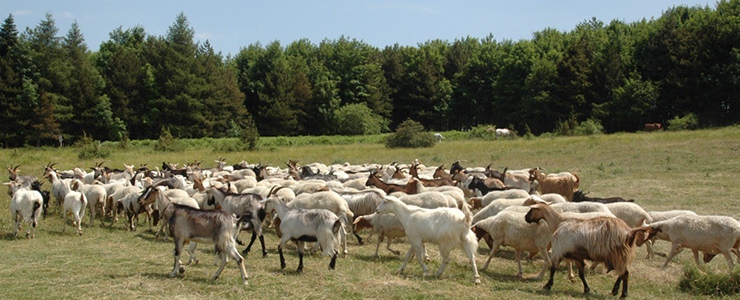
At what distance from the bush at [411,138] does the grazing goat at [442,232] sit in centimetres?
2884

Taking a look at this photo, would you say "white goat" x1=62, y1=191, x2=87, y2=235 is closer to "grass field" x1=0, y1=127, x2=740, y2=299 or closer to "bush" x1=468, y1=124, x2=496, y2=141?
"grass field" x1=0, y1=127, x2=740, y2=299

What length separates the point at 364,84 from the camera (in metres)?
71.6

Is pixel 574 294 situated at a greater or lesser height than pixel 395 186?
lesser

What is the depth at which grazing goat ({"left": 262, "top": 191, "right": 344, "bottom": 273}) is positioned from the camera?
10.3 m

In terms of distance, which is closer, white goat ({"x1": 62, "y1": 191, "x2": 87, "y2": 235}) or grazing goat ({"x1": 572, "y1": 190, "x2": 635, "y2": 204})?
grazing goat ({"x1": 572, "y1": 190, "x2": 635, "y2": 204})

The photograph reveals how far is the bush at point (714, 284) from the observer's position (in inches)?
356

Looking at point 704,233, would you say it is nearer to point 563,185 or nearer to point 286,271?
point 286,271

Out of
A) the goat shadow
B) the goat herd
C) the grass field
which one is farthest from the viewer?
the goat herd

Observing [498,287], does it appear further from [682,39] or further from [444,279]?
[682,39]

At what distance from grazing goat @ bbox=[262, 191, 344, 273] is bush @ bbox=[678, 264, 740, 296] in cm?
548

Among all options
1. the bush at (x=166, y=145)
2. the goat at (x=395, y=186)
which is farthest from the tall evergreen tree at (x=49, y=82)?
the goat at (x=395, y=186)

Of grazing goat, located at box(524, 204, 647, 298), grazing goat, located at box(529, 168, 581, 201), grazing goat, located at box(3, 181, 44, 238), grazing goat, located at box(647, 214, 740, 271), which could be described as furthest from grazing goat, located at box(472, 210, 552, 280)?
grazing goat, located at box(3, 181, 44, 238)

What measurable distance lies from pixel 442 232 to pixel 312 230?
7.06 feet

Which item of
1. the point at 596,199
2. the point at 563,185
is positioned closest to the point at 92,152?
the point at 563,185
